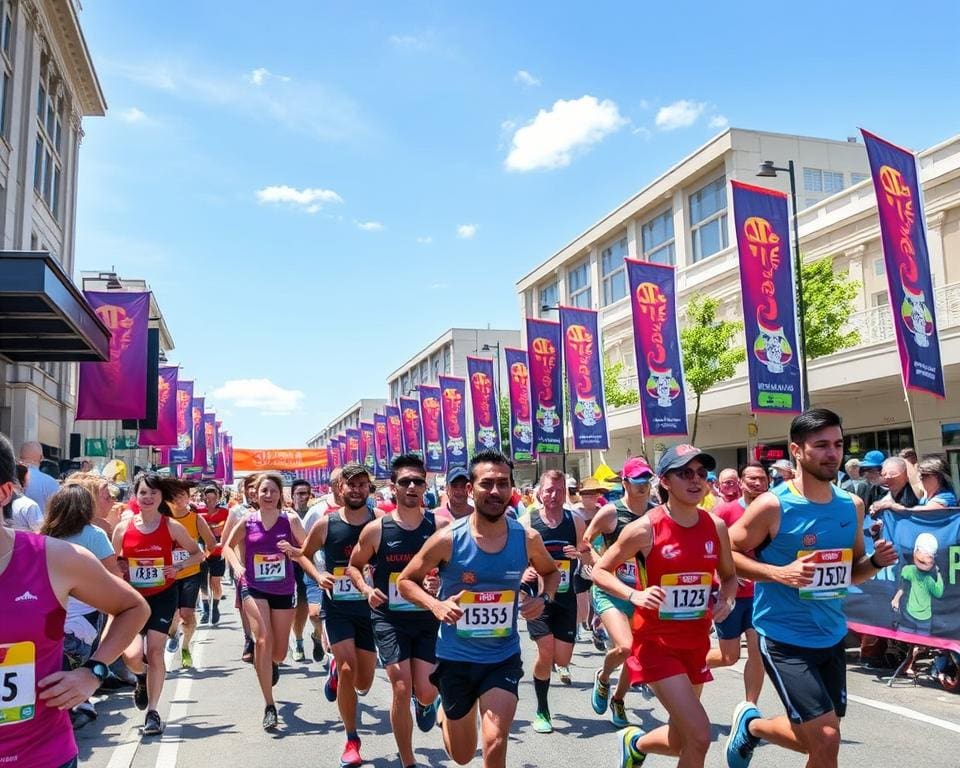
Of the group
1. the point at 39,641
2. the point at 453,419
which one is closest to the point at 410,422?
Result: the point at 453,419

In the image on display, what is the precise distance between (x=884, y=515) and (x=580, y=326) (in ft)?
58.7

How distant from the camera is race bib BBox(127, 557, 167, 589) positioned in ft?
23.6

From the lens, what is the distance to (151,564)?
287 inches

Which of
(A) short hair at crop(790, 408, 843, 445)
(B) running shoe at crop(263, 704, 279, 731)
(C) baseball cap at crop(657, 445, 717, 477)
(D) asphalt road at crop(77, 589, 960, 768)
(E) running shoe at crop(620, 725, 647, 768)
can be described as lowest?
(D) asphalt road at crop(77, 589, 960, 768)

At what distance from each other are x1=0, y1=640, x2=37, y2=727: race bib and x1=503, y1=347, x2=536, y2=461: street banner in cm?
2544

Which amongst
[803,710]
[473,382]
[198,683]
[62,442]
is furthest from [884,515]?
[62,442]

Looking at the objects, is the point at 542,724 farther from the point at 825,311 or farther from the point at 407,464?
the point at 825,311

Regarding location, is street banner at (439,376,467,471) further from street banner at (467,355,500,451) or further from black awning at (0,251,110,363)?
black awning at (0,251,110,363)

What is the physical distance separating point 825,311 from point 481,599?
22.0 metres

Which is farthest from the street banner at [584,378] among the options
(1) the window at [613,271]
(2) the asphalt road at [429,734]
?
(1) the window at [613,271]

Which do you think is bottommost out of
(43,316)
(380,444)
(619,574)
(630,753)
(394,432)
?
(630,753)

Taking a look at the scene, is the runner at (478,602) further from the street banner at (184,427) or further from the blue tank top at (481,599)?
the street banner at (184,427)

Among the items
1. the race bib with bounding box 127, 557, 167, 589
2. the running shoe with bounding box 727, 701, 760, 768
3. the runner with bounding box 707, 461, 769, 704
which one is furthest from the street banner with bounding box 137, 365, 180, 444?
the running shoe with bounding box 727, 701, 760, 768

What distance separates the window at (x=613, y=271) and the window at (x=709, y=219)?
21.0ft
